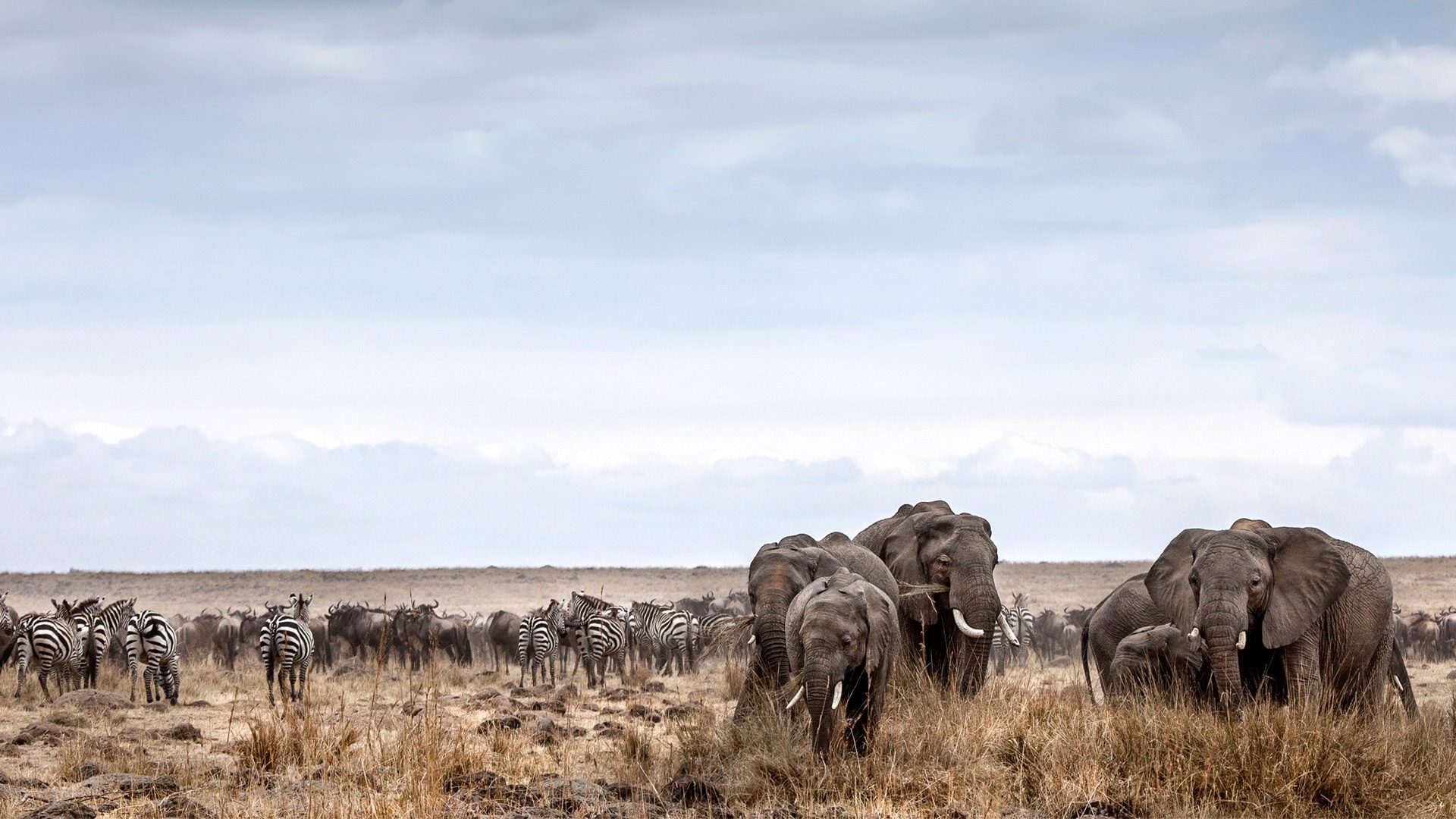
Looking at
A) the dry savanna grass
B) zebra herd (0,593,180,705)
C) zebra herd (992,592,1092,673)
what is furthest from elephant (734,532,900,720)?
zebra herd (992,592,1092,673)

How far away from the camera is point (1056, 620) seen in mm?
48938

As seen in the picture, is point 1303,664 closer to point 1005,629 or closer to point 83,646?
point 1005,629

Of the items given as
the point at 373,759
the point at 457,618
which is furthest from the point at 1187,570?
the point at 457,618

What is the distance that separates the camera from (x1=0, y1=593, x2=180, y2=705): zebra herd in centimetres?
2300

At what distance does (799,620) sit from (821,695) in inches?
37.3

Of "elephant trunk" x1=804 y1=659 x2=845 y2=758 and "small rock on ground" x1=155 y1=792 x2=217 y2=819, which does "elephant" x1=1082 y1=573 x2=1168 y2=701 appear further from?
"small rock on ground" x1=155 y1=792 x2=217 y2=819

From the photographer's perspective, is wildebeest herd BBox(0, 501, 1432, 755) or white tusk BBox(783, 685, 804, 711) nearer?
white tusk BBox(783, 685, 804, 711)

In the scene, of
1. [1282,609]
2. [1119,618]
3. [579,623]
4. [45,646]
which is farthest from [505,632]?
[1282,609]

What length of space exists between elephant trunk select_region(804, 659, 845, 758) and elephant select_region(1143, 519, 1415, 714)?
12.1 feet

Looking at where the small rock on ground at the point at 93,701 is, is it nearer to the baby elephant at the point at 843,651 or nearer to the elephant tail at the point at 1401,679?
the baby elephant at the point at 843,651

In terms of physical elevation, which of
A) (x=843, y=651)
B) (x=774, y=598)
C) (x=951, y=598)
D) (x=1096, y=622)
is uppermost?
(x=774, y=598)

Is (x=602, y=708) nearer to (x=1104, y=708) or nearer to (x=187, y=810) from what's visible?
(x=1104, y=708)

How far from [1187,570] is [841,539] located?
4.10m

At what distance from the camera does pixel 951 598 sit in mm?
15438
